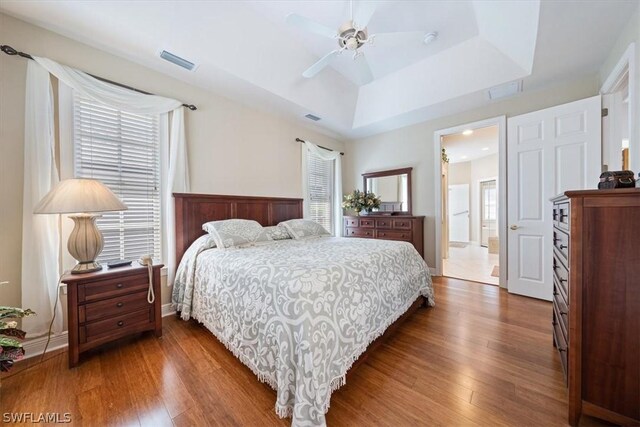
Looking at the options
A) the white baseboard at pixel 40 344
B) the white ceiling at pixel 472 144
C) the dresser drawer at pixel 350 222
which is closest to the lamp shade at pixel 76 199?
the white baseboard at pixel 40 344

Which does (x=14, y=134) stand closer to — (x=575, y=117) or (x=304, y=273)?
(x=304, y=273)

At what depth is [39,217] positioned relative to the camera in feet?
5.99

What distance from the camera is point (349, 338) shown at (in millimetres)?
1421

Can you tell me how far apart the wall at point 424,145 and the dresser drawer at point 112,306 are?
3.99 m

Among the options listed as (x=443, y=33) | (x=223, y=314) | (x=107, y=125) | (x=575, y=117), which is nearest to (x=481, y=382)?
(x=223, y=314)

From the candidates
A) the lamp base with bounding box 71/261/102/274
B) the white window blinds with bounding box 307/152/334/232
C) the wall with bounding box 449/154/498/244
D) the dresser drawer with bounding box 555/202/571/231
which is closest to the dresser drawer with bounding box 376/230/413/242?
the white window blinds with bounding box 307/152/334/232

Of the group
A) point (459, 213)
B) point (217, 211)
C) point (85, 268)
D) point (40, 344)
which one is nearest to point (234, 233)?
point (217, 211)

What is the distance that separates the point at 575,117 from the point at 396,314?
3.06 m

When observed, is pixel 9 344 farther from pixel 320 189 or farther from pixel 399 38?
pixel 399 38

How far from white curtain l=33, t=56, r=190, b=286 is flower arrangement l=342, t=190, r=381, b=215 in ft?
9.61

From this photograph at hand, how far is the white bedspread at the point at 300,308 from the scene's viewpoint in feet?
3.94

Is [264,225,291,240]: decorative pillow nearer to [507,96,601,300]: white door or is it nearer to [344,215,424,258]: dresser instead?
[344,215,424,258]: dresser

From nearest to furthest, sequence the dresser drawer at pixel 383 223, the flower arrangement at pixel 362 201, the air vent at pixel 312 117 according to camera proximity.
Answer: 1. the air vent at pixel 312 117
2. the dresser drawer at pixel 383 223
3. the flower arrangement at pixel 362 201

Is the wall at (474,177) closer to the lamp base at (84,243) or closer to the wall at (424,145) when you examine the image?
the wall at (424,145)
